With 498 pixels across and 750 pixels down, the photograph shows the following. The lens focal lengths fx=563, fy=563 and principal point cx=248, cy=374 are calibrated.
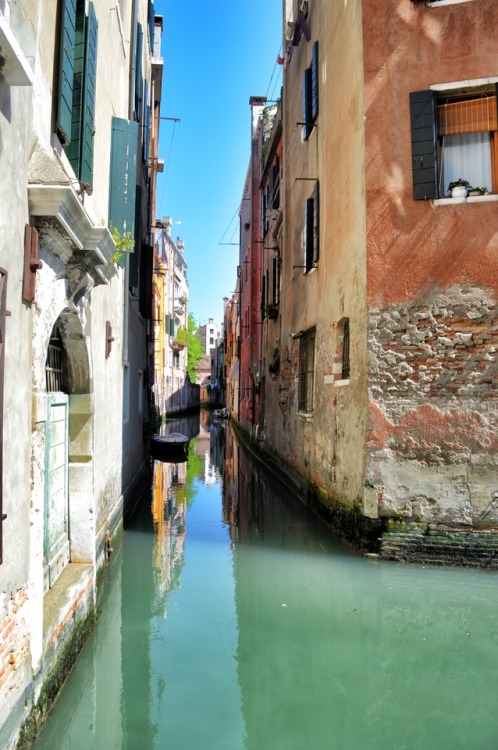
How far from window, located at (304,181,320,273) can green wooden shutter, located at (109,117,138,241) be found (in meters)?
3.85

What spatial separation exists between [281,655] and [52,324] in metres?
3.15

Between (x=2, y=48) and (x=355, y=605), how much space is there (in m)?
5.20

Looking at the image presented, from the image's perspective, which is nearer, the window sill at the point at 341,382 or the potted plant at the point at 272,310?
the window sill at the point at 341,382

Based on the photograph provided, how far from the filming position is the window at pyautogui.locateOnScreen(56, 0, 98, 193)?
4062 millimetres

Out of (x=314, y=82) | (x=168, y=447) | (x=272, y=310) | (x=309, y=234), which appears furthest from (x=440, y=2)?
(x=168, y=447)

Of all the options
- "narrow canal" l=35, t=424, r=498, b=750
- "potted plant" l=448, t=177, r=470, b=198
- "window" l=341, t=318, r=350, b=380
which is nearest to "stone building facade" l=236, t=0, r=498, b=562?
"potted plant" l=448, t=177, r=470, b=198

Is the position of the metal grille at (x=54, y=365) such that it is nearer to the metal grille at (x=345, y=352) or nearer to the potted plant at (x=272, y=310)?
the metal grille at (x=345, y=352)

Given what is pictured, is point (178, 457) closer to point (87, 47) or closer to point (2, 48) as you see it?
point (87, 47)

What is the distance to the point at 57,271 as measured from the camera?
3725 millimetres

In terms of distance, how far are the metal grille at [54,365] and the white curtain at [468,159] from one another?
492 centimetres

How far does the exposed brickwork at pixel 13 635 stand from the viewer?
2684 mm

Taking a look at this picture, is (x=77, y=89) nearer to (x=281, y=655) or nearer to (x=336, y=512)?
(x=281, y=655)

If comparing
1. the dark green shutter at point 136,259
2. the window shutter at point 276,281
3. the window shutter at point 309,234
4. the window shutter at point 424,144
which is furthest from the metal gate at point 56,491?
the window shutter at point 276,281

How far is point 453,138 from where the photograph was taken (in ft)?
22.8
